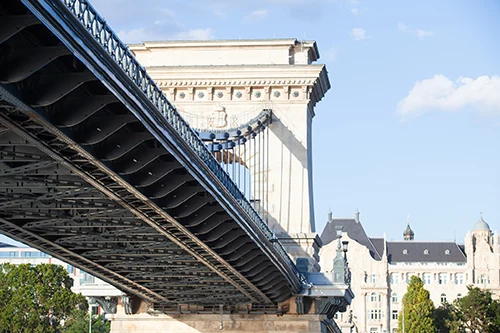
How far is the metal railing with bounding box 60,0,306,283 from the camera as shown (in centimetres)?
2385

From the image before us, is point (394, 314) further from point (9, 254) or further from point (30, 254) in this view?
point (9, 254)

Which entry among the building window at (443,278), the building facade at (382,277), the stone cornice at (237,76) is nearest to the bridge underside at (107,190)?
the stone cornice at (237,76)

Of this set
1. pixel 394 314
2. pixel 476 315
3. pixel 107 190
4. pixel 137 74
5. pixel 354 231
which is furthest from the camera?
pixel 354 231

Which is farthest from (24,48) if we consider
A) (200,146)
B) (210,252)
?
(210,252)

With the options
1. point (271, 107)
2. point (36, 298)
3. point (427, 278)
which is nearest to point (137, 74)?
point (271, 107)

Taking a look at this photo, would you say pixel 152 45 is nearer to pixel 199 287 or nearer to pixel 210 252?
pixel 199 287

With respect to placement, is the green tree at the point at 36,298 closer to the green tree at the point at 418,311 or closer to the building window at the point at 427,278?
the green tree at the point at 418,311

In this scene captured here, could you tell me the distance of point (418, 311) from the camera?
152m

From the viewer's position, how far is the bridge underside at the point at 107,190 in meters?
23.7

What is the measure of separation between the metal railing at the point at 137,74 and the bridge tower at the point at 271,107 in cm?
1812

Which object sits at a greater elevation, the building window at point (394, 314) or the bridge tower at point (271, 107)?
the building window at point (394, 314)

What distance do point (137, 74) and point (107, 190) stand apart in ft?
16.6

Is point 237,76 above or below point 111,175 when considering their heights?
above

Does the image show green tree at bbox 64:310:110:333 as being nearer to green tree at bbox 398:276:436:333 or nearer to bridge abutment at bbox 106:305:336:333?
green tree at bbox 398:276:436:333
